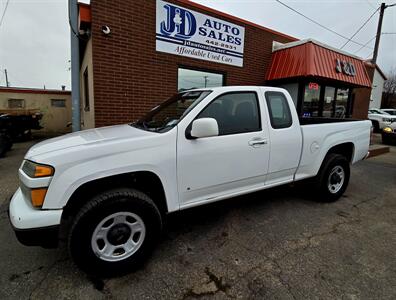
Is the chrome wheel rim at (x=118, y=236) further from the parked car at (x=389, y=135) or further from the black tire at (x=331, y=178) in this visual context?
the parked car at (x=389, y=135)

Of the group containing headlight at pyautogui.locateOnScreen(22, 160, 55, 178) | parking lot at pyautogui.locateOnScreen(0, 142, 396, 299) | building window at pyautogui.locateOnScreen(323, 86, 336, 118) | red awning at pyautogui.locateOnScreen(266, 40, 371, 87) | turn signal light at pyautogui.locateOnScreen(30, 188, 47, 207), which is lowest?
parking lot at pyautogui.locateOnScreen(0, 142, 396, 299)

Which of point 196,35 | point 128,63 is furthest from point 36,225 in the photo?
point 196,35

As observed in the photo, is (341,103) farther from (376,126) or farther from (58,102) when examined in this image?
(58,102)

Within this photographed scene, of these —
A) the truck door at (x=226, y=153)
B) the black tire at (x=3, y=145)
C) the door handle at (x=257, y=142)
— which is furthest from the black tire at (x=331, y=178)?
the black tire at (x=3, y=145)

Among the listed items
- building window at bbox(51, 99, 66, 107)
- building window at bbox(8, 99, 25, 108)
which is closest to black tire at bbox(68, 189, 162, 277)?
building window at bbox(51, 99, 66, 107)

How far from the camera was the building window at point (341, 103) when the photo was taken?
33.5 ft

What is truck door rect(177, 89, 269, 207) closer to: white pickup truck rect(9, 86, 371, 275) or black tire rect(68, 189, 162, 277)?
white pickup truck rect(9, 86, 371, 275)

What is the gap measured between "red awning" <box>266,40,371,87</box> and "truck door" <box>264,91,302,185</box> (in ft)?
15.5

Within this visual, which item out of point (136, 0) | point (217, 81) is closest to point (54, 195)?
point (136, 0)

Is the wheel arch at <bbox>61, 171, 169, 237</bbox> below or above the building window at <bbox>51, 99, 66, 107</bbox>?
below

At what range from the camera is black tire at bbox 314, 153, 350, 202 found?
385 cm

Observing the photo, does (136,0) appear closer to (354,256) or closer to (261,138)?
(261,138)

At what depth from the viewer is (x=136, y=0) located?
5660 mm

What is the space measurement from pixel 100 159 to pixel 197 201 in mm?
1169
